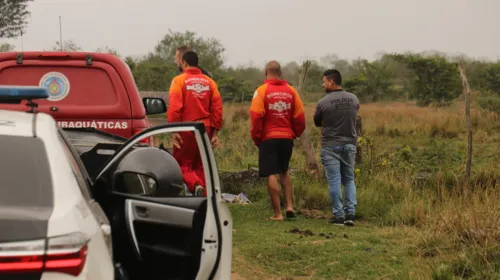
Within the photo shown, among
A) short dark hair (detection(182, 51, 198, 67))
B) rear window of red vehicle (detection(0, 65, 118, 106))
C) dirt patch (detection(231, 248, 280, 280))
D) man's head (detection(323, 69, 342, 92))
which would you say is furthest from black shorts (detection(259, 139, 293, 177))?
rear window of red vehicle (detection(0, 65, 118, 106))

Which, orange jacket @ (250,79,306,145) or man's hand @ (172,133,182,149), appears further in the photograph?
orange jacket @ (250,79,306,145)

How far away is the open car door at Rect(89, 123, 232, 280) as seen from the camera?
13.9 ft

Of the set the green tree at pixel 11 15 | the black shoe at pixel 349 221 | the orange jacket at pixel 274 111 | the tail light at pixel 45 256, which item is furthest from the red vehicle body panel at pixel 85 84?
the green tree at pixel 11 15

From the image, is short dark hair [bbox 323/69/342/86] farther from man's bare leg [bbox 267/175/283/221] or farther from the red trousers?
the red trousers

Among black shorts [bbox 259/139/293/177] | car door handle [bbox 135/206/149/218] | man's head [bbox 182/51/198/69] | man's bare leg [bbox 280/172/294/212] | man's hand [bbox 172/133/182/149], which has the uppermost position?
man's head [bbox 182/51/198/69]

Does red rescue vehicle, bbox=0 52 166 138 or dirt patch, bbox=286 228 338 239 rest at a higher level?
red rescue vehicle, bbox=0 52 166 138

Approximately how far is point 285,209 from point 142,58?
133ft

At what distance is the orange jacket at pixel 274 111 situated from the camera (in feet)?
28.8

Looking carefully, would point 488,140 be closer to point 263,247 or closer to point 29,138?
point 263,247

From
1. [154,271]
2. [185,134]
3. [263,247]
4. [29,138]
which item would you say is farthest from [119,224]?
[185,134]

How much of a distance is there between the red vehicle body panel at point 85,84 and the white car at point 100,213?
84.8 inches

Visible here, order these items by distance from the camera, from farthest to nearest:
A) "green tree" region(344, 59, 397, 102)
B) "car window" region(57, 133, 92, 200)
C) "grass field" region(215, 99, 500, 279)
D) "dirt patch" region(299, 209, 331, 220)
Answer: "green tree" region(344, 59, 397, 102) → "dirt patch" region(299, 209, 331, 220) → "grass field" region(215, 99, 500, 279) → "car window" region(57, 133, 92, 200)

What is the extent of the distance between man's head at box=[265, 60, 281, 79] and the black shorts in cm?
76

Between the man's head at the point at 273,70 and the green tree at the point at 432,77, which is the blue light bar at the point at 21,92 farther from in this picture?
the green tree at the point at 432,77
